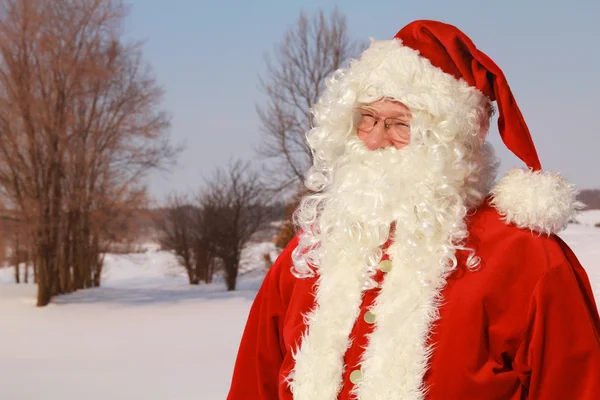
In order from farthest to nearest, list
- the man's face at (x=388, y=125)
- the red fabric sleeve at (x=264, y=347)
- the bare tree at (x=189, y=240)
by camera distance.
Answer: the bare tree at (x=189, y=240) < the red fabric sleeve at (x=264, y=347) < the man's face at (x=388, y=125)

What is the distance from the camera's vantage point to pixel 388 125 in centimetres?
180

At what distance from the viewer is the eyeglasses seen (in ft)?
5.83

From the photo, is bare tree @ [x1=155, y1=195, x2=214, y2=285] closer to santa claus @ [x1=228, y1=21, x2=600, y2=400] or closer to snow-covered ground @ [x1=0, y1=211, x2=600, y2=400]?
snow-covered ground @ [x1=0, y1=211, x2=600, y2=400]

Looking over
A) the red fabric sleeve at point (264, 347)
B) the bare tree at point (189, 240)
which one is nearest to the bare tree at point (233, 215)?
the bare tree at point (189, 240)

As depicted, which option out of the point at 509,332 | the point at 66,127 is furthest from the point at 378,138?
the point at 66,127

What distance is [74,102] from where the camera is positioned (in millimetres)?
13164

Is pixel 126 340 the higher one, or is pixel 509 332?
pixel 509 332

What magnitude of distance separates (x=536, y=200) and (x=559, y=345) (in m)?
0.36

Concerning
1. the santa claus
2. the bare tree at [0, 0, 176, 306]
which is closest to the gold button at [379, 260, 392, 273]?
the santa claus

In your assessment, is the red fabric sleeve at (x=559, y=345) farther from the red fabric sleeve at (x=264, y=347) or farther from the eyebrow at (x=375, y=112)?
the red fabric sleeve at (x=264, y=347)

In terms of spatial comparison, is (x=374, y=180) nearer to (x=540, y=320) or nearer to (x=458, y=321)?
(x=458, y=321)

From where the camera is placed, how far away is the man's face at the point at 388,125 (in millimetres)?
1763

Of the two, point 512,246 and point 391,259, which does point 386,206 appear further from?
point 512,246

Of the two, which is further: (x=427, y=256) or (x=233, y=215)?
(x=233, y=215)
